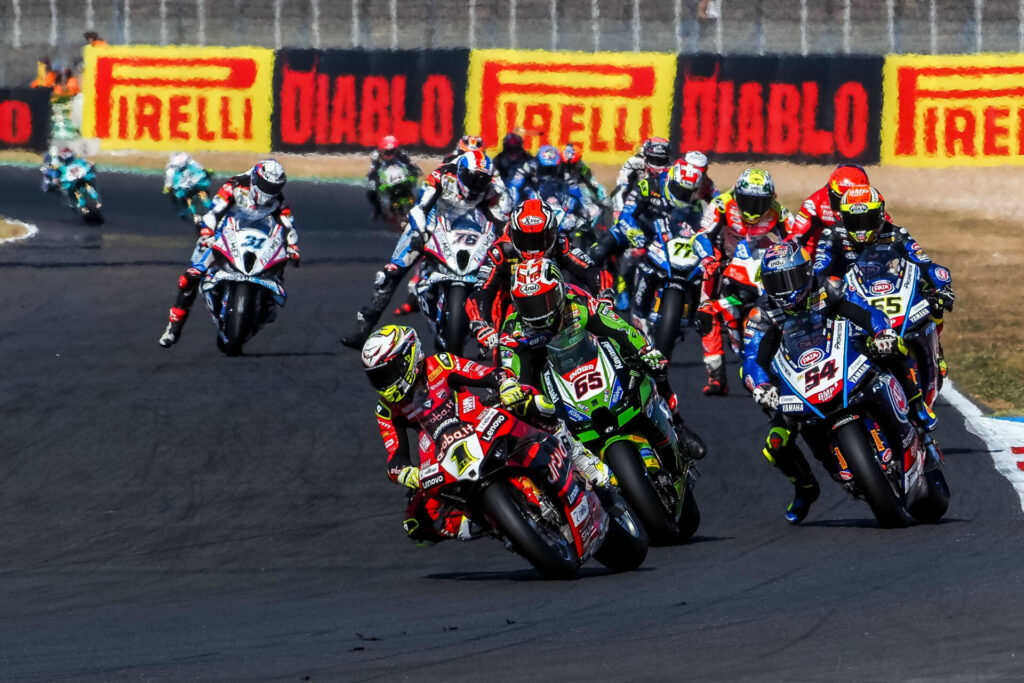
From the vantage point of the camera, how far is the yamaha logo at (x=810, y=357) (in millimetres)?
10391

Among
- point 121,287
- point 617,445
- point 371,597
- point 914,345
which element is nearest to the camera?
point 371,597

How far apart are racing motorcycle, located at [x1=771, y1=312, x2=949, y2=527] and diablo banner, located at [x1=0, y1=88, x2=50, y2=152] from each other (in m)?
26.6

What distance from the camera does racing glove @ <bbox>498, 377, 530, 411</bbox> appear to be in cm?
913

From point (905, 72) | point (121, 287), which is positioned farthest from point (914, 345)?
point (905, 72)

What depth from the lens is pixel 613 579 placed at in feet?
30.5

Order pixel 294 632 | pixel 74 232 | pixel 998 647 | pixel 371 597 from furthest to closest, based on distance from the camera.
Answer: pixel 74 232 < pixel 371 597 < pixel 294 632 < pixel 998 647

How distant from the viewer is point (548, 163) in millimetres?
21234

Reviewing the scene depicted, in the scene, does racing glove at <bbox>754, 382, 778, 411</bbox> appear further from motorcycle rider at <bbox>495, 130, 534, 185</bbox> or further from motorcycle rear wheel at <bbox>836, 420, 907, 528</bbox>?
motorcycle rider at <bbox>495, 130, 534, 185</bbox>

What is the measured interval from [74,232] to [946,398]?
1468 centimetres

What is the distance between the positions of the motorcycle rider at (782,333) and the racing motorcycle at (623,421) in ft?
1.82

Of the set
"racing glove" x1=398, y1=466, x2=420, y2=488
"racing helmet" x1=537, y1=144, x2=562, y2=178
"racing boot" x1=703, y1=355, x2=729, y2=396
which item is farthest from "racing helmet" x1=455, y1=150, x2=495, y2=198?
"racing glove" x1=398, y1=466, x2=420, y2=488

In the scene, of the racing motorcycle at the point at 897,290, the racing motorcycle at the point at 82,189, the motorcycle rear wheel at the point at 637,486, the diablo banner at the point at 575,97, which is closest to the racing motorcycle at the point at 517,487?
the motorcycle rear wheel at the point at 637,486

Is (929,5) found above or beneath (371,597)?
above

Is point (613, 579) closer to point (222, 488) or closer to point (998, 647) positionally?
point (998, 647)
